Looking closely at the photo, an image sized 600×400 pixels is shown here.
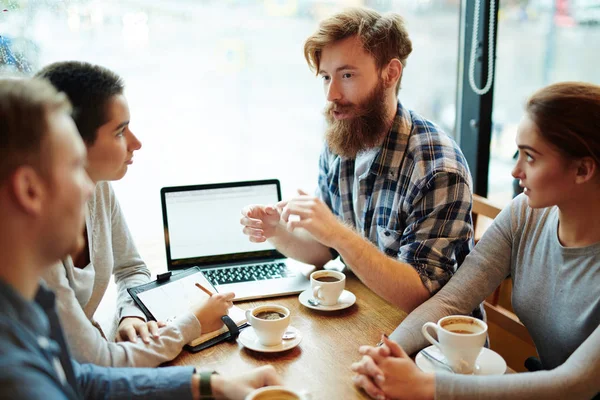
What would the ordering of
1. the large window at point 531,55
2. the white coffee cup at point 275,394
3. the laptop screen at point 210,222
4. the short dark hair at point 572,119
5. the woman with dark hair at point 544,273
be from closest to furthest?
1. the white coffee cup at point 275,394
2. the woman with dark hair at point 544,273
3. the short dark hair at point 572,119
4. the laptop screen at point 210,222
5. the large window at point 531,55

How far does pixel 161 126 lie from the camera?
2273 millimetres

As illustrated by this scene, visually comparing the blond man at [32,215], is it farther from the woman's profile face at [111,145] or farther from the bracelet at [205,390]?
the woman's profile face at [111,145]

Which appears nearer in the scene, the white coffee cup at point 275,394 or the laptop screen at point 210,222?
the white coffee cup at point 275,394

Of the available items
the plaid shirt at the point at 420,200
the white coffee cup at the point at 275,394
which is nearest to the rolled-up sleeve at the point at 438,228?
the plaid shirt at the point at 420,200

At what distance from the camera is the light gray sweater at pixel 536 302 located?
44.5 inches

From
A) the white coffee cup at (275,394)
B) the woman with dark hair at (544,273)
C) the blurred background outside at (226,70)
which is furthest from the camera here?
the blurred background outside at (226,70)

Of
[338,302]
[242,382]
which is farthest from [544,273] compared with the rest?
[242,382]

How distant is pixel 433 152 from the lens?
1642mm

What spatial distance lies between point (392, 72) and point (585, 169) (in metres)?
0.71

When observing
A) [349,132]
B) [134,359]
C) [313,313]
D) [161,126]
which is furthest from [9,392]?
[161,126]

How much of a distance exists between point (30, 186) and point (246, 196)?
109cm

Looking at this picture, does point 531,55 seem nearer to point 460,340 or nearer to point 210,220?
point 210,220

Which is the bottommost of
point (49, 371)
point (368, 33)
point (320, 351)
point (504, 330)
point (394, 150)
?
point (504, 330)

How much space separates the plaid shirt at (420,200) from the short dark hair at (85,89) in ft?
2.61
